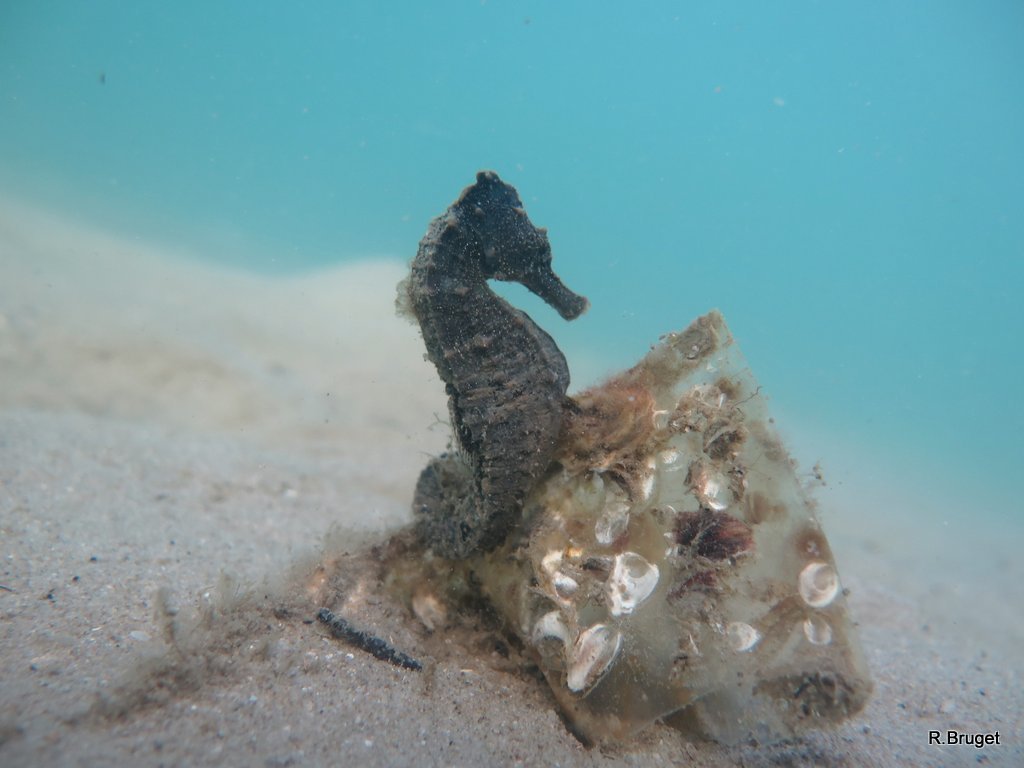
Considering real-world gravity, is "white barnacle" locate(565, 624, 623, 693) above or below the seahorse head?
below

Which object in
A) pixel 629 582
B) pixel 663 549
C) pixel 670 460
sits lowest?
pixel 629 582

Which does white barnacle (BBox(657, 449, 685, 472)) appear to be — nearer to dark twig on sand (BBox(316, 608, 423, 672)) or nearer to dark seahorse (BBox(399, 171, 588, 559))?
dark seahorse (BBox(399, 171, 588, 559))

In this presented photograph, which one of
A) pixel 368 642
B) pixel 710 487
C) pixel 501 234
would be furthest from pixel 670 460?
pixel 368 642

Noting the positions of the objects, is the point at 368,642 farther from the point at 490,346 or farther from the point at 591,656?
the point at 490,346

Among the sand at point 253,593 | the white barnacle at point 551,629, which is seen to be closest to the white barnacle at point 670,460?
the white barnacle at point 551,629

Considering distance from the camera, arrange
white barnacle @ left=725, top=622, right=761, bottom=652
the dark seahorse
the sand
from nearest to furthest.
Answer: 1. the sand
2. white barnacle @ left=725, top=622, right=761, bottom=652
3. the dark seahorse

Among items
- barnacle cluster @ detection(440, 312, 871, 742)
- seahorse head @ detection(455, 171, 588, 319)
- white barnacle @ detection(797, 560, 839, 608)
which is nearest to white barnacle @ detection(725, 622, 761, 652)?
barnacle cluster @ detection(440, 312, 871, 742)
